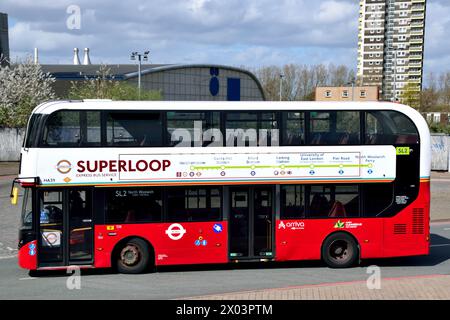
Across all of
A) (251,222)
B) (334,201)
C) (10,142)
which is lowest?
(251,222)

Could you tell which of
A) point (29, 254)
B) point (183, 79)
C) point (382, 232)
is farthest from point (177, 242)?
point (183, 79)

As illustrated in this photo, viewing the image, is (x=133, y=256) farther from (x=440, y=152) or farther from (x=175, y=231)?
(x=440, y=152)

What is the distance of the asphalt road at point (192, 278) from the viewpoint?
12.2m

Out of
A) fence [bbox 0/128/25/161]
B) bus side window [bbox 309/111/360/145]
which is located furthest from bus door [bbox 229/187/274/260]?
fence [bbox 0/128/25/161]

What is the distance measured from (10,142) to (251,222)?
33190mm

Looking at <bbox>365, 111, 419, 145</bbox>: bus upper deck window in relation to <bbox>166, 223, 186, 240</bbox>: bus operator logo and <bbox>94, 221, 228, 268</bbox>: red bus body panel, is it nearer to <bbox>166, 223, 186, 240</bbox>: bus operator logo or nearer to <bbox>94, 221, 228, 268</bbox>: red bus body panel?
<bbox>94, 221, 228, 268</bbox>: red bus body panel

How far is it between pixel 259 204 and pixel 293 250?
4.57ft

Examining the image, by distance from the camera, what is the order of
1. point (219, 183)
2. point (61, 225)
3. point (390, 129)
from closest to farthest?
point (61, 225)
point (219, 183)
point (390, 129)

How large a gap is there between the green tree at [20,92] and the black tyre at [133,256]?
1467 inches

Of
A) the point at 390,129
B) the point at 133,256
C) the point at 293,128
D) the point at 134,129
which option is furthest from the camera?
the point at 390,129

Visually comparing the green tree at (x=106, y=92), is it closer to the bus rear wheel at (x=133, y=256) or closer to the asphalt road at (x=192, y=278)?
the asphalt road at (x=192, y=278)

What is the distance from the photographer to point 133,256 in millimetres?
14125

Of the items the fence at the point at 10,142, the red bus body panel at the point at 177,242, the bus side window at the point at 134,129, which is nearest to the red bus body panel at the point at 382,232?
the red bus body panel at the point at 177,242
